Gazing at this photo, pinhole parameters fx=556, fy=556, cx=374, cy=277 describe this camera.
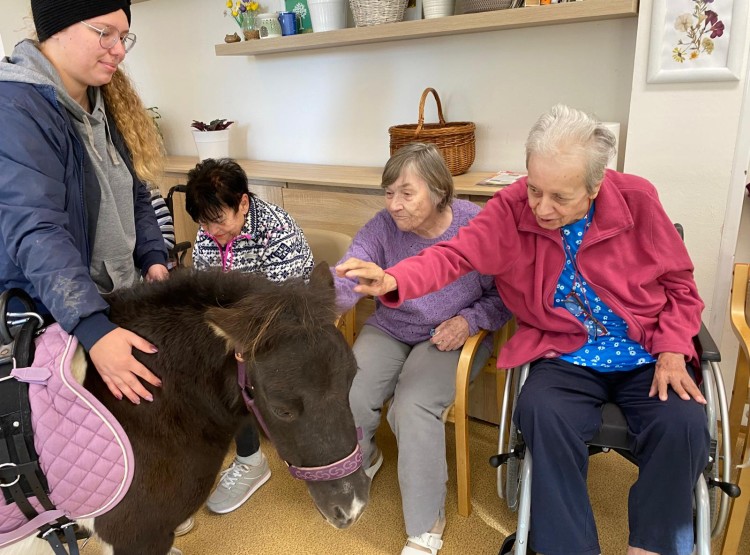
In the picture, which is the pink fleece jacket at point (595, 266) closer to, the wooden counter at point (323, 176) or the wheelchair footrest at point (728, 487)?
the wheelchair footrest at point (728, 487)

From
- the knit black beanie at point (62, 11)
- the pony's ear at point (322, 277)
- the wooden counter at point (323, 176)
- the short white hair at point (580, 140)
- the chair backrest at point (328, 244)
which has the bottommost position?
the chair backrest at point (328, 244)

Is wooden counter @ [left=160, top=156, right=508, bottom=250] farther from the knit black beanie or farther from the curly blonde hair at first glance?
the knit black beanie

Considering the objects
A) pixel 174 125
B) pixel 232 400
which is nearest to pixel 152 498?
pixel 232 400

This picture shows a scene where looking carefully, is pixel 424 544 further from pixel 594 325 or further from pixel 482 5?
pixel 482 5

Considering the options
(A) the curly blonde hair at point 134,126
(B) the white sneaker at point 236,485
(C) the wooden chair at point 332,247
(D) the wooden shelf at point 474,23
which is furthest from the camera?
(C) the wooden chair at point 332,247

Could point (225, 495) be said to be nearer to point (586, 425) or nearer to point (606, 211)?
point (586, 425)

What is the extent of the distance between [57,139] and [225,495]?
54.2 inches

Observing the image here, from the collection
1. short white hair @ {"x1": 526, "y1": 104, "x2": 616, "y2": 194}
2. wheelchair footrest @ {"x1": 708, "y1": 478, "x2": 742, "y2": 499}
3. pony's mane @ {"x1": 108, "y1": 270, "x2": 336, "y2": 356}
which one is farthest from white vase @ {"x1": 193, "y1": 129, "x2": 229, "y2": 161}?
wheelchair footrest @ {"x1": 708, "y1": 478, "x2": 742, "y2": 499}

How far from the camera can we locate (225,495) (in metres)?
2.04

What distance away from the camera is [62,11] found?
124 centimetres

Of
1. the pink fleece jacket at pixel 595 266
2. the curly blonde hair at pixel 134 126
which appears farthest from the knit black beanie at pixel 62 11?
the pink fleece jacket at pixel 595 266

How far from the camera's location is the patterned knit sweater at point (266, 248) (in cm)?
199

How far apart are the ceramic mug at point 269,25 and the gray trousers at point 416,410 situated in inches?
71.0

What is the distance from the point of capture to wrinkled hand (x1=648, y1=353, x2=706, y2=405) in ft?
4.56
